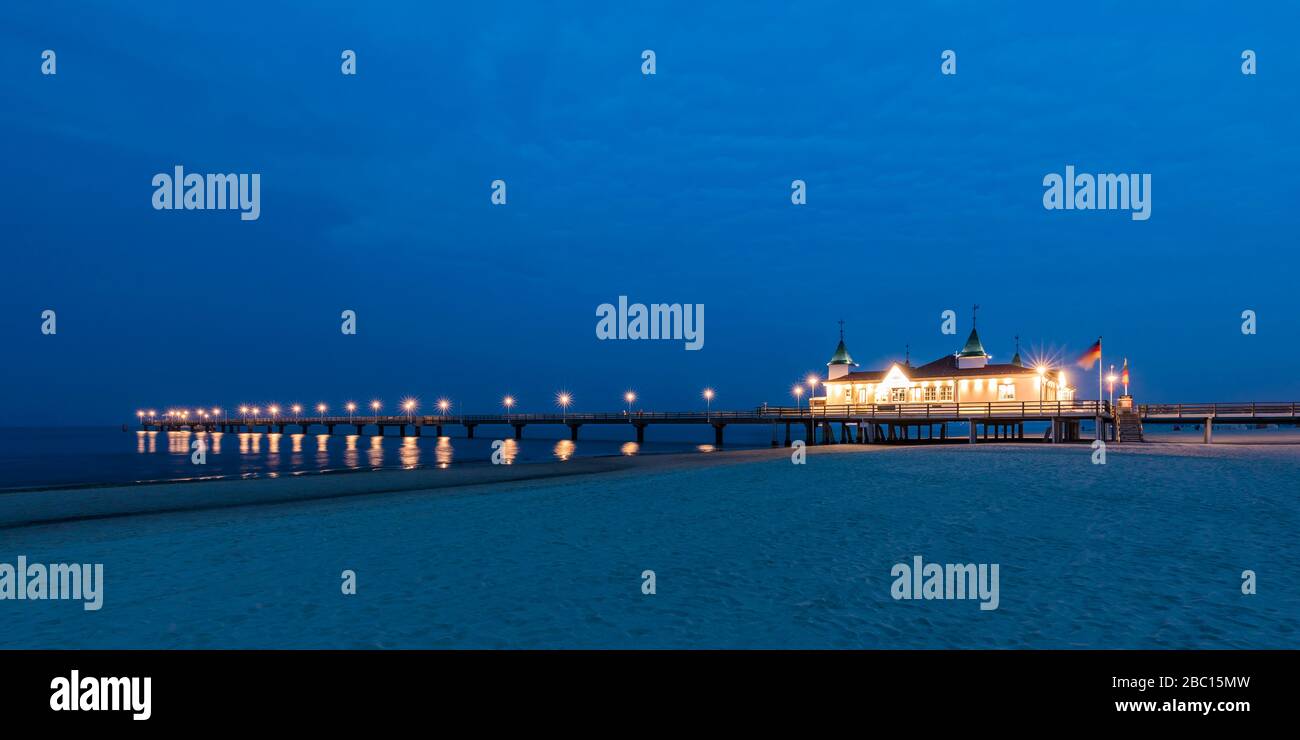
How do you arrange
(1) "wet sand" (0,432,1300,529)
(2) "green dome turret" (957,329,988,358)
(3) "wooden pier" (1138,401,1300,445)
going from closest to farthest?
(1) "wet sand" (0,432,1300,529) → (3) "wooden pier" (1138,401,1300,445) → (2) "green dome turret" (957,329,988,358)

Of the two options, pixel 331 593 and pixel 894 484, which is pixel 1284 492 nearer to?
pixel 894 484

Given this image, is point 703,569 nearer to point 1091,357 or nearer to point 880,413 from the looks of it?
point 1091,357

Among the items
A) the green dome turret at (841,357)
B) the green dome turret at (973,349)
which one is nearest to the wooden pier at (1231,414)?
the green dome turret at (973,349)

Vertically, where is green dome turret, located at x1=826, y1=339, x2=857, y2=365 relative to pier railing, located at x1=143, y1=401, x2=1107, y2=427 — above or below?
above

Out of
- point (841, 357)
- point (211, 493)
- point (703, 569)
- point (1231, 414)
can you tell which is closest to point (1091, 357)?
point (1231, 414)

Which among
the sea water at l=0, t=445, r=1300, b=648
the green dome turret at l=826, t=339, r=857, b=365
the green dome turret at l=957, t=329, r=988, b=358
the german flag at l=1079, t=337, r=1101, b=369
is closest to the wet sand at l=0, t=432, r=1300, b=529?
the sea water at l=0, t=445, r=1300, b=648

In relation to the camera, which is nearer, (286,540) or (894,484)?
(286,540)

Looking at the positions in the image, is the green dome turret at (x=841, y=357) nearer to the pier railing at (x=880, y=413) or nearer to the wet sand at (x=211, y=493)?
the pier railing at (x=880, y=413)

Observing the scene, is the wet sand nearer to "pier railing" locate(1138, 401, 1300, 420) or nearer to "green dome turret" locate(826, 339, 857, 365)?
"pier railing" locate(1138, 401, 1300, 420)

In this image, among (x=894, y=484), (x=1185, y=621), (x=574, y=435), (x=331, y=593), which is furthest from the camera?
(x=574, y=435)
